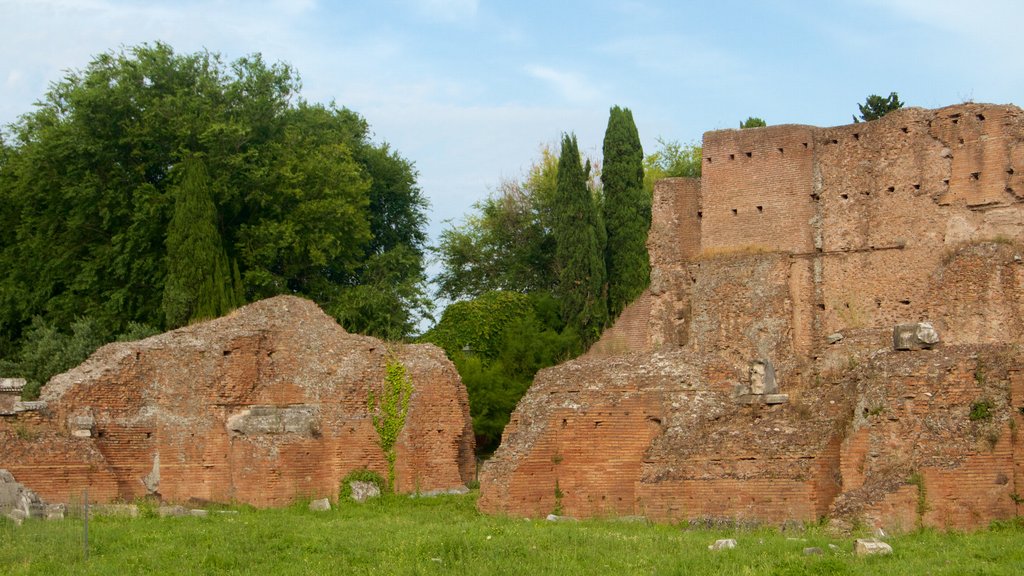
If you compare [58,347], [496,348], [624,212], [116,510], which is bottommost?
[116,510]

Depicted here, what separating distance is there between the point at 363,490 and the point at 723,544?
995 centimetres

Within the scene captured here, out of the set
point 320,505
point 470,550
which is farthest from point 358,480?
point 470,550

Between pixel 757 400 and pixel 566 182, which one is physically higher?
pixel 566 182

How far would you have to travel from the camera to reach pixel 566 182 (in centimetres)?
4391

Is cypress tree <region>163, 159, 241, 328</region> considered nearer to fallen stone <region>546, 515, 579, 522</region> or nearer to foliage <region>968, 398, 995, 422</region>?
fallen stone <region>546, 515, 579, 522</region>

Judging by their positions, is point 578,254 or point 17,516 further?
point 578,254

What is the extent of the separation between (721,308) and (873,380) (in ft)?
35.4

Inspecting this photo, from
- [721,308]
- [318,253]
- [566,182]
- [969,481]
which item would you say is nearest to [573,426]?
[969,481]

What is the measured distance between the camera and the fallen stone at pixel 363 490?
26.1 meters

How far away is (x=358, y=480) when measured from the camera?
2631 cm

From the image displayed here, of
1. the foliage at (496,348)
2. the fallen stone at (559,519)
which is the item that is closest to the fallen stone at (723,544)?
the fallen stone at (559,519)

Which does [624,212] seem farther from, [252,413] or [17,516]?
[17,516]

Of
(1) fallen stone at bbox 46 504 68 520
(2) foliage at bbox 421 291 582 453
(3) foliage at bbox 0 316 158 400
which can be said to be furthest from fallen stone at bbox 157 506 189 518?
(2) foliage at bbox 421 291 582 453

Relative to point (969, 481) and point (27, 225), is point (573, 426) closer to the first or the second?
point (969, 481)
